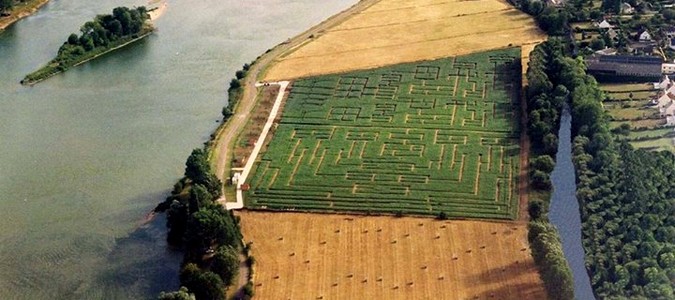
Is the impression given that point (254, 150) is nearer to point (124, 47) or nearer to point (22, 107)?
point (22, 107)

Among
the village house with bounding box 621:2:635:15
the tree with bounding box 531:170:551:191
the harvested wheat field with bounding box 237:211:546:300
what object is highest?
the harvested wheat field with bounding box 237:211:546:300

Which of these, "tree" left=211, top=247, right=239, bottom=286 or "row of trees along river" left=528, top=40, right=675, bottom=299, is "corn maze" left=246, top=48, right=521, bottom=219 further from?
"tree" left=211, top=247, right=239, bottom=286

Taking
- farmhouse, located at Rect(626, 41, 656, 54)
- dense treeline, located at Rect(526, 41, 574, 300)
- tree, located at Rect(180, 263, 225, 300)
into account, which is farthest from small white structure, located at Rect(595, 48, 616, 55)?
tree, located at Rect(180, 263, 225, 300)

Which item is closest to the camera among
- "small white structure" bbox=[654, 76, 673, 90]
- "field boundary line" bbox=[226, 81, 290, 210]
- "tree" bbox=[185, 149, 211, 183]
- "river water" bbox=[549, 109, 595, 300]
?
"river water" bbox=[549, 109, 595, 300]

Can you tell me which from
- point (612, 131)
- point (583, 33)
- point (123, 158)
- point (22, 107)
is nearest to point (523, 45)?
point (583, 33)

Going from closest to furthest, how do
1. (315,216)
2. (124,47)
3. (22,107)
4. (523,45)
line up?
(315,216)
(22,107)
(523,45)
(124,47)

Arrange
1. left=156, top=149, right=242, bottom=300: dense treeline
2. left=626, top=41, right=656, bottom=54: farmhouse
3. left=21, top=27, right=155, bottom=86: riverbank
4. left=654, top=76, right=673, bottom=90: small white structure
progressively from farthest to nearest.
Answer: left=21, top=27, right=155, bottom=86: riverbank, left=626, top=41, right=656, bottom=54: farmhouse, left=654, top=76, right=673, bottom=90: small white structure, left=156, top=149, right=242, bottom=300: dense treeline

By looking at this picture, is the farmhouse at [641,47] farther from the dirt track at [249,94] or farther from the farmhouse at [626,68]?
the dirt track at [249,94]
